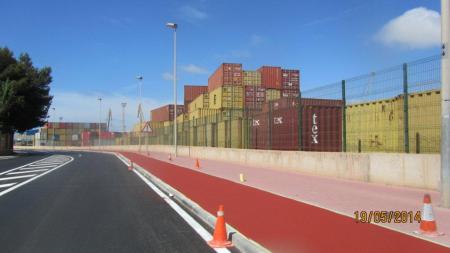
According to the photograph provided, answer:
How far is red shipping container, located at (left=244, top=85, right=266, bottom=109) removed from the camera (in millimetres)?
41562

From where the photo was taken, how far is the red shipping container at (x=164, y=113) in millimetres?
67500

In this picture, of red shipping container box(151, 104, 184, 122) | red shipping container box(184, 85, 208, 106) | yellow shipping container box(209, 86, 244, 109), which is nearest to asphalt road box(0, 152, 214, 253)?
yellow shipping container box(209, 86, 244, 109)

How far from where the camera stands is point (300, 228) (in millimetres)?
8234

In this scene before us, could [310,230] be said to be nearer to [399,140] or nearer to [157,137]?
[399,140]

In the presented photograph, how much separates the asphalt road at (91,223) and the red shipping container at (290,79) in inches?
1374

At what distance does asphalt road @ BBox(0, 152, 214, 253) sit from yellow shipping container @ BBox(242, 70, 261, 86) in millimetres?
33251

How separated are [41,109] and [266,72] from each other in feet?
87.6

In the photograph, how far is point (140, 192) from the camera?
15359 millimetres

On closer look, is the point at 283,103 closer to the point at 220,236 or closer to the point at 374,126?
the point at 374,126

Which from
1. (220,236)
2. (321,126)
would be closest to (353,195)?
(220,236)

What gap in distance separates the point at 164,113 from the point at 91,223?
63.9 m

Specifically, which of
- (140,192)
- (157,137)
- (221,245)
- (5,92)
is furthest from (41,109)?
(221,245)
